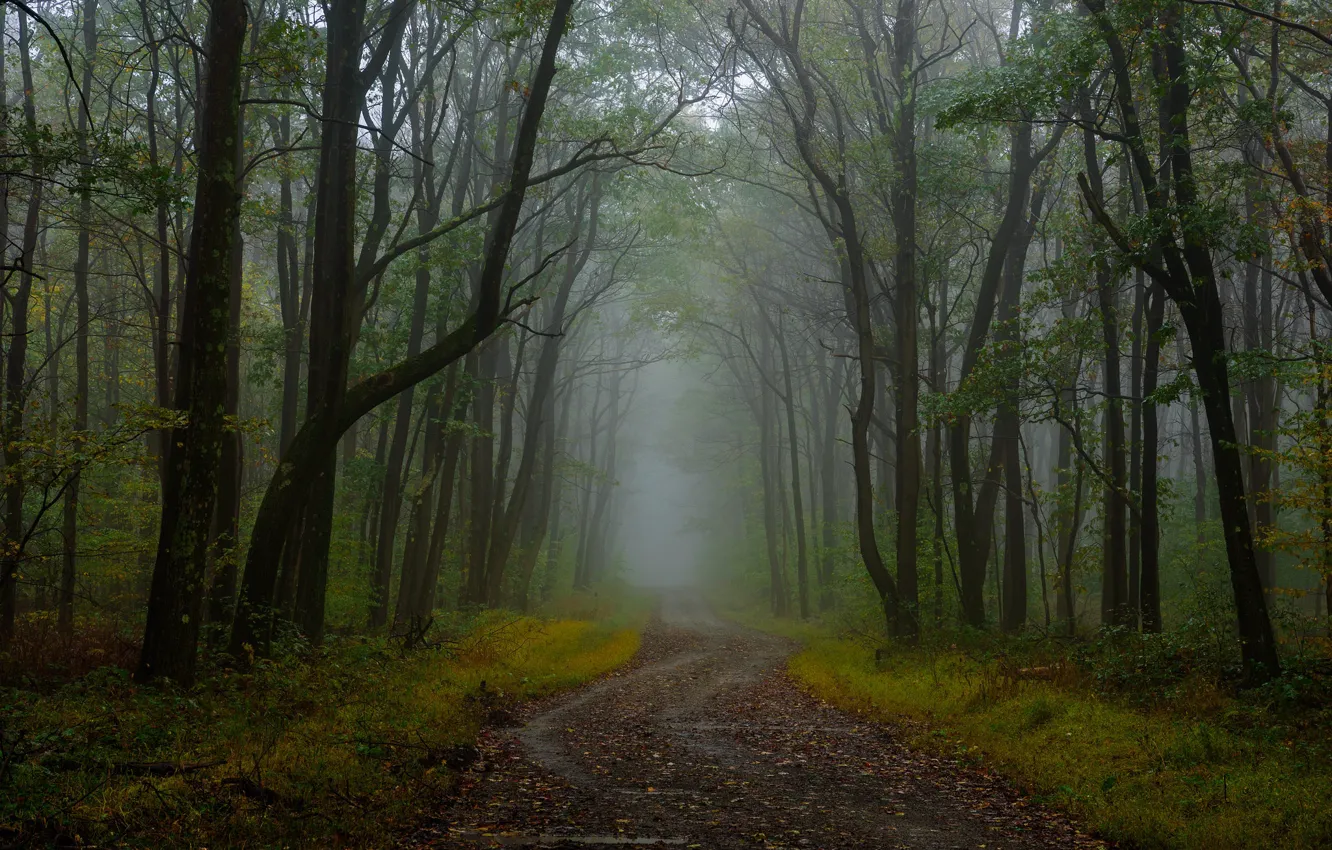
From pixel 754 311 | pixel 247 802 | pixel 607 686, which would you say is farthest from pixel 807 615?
pixel 247 802

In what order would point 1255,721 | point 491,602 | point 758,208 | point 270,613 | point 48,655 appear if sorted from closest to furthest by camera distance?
1. point 1255,721
2. point 48,655
3. point 270,613
4. point 491,602
5. point 758,208

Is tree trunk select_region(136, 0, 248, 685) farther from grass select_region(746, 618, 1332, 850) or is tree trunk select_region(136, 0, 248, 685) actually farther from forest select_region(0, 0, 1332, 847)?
grass select_region(746, 618, 1332, 850)

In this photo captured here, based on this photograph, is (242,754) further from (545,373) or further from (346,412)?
(545,373)

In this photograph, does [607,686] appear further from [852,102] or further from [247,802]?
[852,102]

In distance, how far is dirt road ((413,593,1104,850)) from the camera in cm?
636

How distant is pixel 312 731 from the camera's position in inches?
312

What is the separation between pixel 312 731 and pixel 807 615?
25.4m

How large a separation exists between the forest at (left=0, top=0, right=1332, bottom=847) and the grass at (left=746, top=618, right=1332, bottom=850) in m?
0.06

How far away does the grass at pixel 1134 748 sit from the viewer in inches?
244

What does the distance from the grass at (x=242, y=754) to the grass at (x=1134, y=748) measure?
202 inches

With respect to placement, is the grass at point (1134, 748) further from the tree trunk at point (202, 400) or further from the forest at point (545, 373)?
the tree trunk at point (202, 400)

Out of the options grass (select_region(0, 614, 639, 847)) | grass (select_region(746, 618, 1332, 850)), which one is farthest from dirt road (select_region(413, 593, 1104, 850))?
grass (select_region(0, 614, 639, 847))

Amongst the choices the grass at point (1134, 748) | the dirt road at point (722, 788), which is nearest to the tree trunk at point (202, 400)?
the dirt road at point (722, 788)

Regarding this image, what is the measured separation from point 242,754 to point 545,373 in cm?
1895
